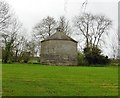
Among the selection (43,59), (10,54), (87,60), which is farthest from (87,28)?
(10,54)

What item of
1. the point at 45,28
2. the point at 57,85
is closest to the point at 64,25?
the point at 45,28

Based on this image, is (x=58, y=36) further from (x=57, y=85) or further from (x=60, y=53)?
(x=57, y=85)

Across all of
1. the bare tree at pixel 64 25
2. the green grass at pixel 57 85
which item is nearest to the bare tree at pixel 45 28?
the bare tree at pixel 64 25

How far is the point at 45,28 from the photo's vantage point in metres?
68.8

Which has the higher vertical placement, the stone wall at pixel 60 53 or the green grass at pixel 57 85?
the stone wall at pixel 60 53

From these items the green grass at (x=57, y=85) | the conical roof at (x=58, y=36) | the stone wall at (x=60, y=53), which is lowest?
the green grass at (x=57, y=85)

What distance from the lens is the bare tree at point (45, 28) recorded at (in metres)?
68.5

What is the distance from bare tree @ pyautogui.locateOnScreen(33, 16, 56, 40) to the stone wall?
3.38 metres

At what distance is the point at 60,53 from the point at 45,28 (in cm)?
790

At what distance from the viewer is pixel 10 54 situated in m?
60.8

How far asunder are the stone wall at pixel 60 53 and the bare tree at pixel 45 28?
338cm

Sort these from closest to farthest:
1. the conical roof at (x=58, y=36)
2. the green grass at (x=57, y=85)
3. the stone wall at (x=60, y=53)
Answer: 1. the green grass at (x=57, y=85)
2. the conical roof at (x=58, y=36)
3. the stone wall at (x=60, y=53)

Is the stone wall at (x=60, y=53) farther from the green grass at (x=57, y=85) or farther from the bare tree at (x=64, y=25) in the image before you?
the green grass at (x=57, y=85)

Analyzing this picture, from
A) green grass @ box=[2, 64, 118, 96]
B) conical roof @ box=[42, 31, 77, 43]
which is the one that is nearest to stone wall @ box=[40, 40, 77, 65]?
conical roof @ box=[42, 31, 77, 43]
